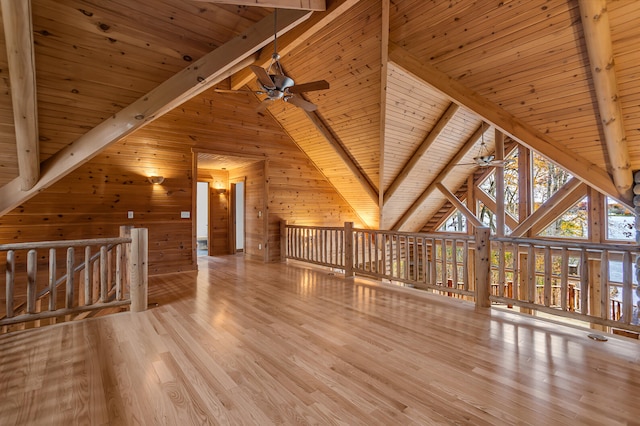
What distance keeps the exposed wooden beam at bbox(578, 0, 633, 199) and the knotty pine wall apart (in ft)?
17.9

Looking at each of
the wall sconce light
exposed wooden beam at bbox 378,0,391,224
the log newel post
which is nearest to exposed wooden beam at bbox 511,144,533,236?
exposed wooden beam at bbox 378,0,391,224

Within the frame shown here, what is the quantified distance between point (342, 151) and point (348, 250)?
2.52m

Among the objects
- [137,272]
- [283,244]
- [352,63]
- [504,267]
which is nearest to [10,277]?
[137,272]

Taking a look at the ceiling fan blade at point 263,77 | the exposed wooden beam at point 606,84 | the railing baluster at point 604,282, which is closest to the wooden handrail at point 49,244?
the ceiling fan blade at point 263,77

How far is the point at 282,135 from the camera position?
720 cm

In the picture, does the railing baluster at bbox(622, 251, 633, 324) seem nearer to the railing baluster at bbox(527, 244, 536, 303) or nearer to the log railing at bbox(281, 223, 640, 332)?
the log railing at bbox(281, 223, 640, 332)

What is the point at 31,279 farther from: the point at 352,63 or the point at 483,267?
the point at 352,63

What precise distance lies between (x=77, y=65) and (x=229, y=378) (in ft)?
10.9

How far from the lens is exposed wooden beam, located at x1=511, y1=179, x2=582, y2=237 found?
6758mm

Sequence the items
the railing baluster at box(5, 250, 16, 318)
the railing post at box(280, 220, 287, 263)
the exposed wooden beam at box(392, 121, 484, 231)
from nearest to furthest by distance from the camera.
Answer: the railing baluster at box(5, 250, 16, 318) → the railing post at box(280, 220, 287, 263) → the exposed wooden beam at box(392, 121, 484, 231)

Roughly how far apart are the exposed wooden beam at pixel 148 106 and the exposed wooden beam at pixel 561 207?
7233 millimetres

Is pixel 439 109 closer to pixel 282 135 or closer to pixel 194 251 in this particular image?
pixel 282 135

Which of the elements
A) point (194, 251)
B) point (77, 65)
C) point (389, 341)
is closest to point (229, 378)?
point (389, 341)

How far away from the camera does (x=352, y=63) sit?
5.09 metres
